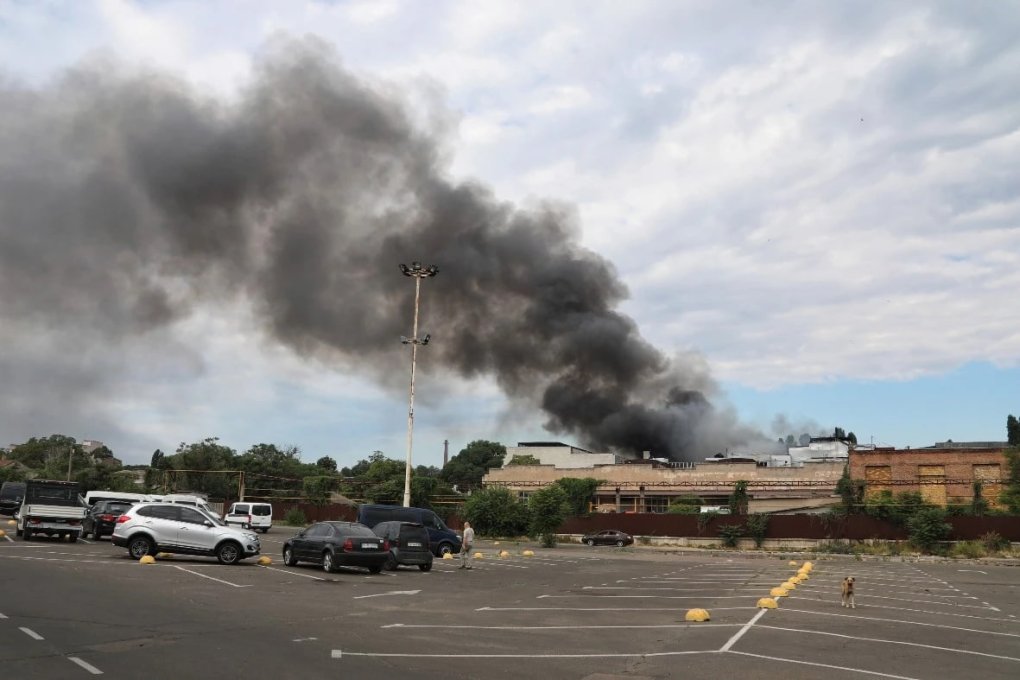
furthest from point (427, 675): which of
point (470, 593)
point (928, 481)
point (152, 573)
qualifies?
point (928, 481)

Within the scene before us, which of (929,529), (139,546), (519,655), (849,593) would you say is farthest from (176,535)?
(929,529)

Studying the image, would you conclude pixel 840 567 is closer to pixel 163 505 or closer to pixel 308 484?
pixel 163 505

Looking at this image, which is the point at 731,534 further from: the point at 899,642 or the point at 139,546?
the point at 899,642

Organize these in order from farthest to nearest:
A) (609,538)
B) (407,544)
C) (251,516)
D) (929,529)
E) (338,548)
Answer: (609,538) → (251,516) → (929,529) → (407,544) → (338,548)

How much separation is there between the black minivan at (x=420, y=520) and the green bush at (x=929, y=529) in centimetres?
2523

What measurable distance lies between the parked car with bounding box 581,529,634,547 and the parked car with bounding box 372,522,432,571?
27.6 m

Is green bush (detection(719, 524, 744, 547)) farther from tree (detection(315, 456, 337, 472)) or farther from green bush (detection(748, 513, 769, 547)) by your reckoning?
tree (detection(315, 456, 337, 472))

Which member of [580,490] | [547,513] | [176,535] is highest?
[580,490]

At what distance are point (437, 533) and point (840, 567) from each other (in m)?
16.1

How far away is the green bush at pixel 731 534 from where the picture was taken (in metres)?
48.6

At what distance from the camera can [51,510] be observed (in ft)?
90.6

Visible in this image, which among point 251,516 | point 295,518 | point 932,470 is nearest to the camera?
point 251,516

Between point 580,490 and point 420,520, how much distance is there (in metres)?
45.2

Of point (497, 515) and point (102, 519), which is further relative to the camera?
point (497, 515)
